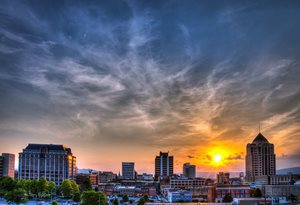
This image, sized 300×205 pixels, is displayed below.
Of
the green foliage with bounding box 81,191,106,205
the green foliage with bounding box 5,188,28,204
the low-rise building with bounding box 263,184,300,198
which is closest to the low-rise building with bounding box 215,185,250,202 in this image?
the low-rise building with bounding box 263,184,300,198

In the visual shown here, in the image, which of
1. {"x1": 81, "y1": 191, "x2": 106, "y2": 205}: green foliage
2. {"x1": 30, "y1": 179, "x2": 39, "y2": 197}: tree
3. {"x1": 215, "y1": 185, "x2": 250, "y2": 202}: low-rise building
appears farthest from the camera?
{"x1": 215, "y1": 185, "x2": 250, "y2": 202}: low-rise building

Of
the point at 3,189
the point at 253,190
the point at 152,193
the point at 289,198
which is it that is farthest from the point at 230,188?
the point at 3,189

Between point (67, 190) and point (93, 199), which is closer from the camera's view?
point (93, 199)

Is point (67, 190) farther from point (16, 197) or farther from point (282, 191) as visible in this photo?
point (282, 191)

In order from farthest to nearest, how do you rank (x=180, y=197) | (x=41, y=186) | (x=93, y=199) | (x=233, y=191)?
1. (x=233, y=191)
2. (x=180, y=197)
3. (x=41, y=186)
4. (x=93, y=199)

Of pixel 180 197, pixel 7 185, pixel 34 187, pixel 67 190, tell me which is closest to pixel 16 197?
pixel 7 185

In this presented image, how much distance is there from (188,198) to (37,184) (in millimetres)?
49138

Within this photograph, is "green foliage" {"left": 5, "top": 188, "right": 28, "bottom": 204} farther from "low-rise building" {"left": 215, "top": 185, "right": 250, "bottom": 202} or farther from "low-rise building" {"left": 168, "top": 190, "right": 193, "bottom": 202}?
"low-rise building" {"left": 215, "top": 185, "right": 250, "bottom": 202}

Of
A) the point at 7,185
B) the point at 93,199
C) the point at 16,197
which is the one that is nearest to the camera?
the point at 93,199

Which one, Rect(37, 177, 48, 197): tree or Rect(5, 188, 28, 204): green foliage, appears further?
Rect(37, 177, 48, 197): tree

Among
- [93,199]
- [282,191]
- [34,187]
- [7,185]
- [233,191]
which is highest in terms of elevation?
[7,185]

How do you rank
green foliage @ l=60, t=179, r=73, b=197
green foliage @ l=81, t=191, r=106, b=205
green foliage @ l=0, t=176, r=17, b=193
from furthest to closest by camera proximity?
green foliage @ l=60, t=179, r=73, b=197 < green foliage @ l=0, t=176, r=17, b=193 < green foliage @ l=81, t=191, r=106, b=205

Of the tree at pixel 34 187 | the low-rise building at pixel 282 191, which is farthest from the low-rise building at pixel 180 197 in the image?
the tree at pixel 34 187

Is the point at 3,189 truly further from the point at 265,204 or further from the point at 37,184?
the point at 265,204
